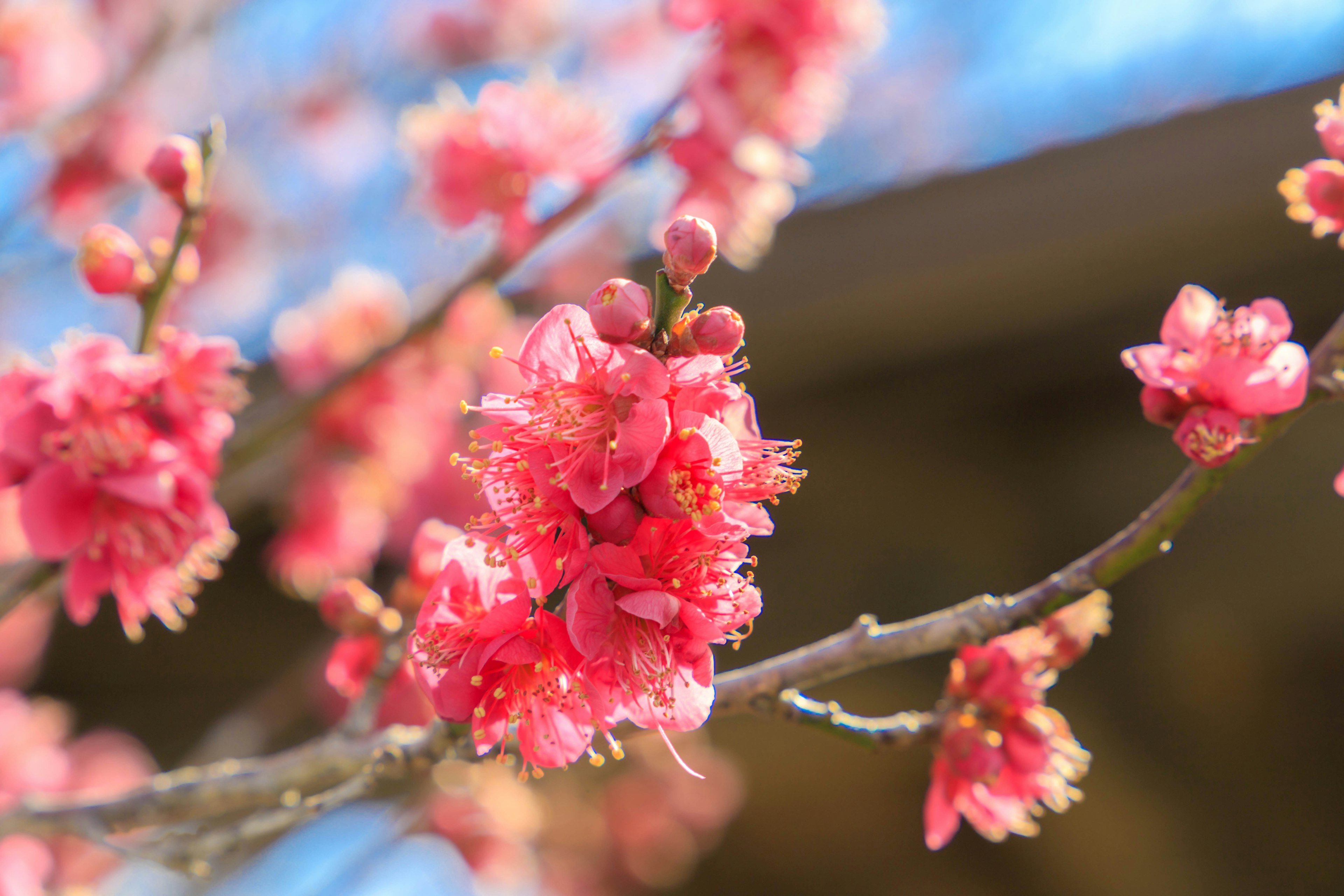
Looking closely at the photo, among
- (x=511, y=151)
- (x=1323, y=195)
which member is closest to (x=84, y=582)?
(x=511, y=151)

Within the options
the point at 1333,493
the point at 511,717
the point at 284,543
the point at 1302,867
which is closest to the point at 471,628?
the point at 511,717

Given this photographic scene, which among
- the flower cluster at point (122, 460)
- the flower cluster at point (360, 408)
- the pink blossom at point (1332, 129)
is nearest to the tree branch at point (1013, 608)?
the pink blossom at point (1332, 129)

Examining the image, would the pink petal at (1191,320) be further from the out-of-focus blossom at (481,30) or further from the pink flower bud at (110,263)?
the out-of-focus blossom at (481,30)

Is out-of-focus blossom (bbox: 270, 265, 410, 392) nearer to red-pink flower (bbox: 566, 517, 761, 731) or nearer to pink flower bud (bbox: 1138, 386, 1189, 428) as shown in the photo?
red-pink flower (bbox: 566, 517, 761, 731)

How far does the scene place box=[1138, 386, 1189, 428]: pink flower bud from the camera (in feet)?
2.33

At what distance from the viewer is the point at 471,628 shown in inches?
25.9

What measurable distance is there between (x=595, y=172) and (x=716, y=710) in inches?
35.9

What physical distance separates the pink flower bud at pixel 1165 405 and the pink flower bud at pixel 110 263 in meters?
0.98

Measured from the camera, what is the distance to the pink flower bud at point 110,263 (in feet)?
3.01

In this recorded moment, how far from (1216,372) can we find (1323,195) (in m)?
0.20

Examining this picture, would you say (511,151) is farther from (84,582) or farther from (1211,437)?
(1211,437)

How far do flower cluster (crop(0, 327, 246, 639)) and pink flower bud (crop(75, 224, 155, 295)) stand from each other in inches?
2.3

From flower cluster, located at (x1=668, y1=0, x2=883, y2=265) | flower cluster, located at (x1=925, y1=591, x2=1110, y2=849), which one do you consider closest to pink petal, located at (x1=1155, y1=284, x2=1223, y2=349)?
flower cluster, located at (x1=925, y1=591, x2=1110, y2=849)

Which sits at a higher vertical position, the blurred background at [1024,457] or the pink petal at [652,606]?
the pink petal at [652,606]
